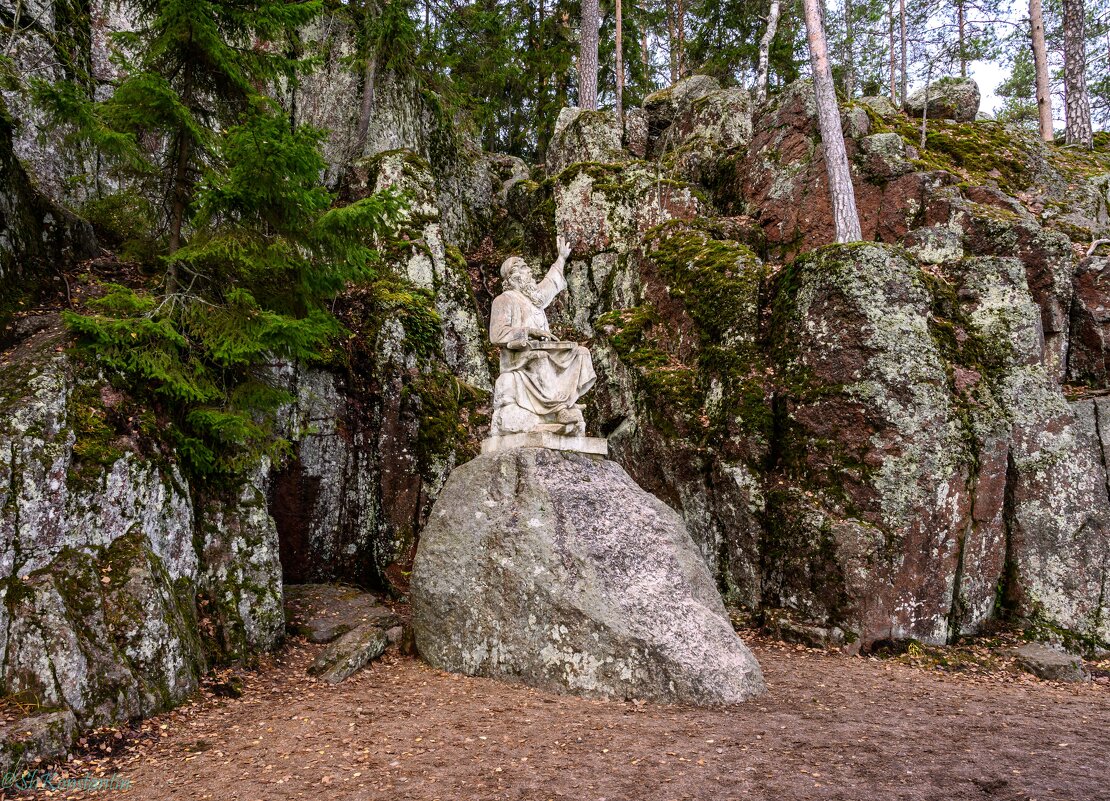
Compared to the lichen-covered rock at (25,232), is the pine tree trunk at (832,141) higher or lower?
higher

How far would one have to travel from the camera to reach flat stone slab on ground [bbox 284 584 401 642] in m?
7.28

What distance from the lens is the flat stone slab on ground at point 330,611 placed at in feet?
23.9

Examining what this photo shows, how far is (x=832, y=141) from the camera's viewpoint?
33.9 feet

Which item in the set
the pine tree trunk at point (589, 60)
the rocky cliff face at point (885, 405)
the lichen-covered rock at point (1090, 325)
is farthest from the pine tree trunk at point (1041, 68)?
the pine tree trunk at point (589, 60)

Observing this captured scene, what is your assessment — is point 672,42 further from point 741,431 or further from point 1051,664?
point 1051,664

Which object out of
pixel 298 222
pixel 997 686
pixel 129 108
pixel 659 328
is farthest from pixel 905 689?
pixel 129 108

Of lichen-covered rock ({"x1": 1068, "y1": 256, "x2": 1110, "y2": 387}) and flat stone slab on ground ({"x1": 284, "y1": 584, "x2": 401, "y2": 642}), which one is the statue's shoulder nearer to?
flat stone slab on ground ({"x1": 284, "y1": 584, "x2": 401, "y2": 642})

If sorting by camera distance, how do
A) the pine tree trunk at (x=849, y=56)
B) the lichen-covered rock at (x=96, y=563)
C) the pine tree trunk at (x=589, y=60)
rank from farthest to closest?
the pine tree trunk at (x=849, y=56) < the pine tree trunk at (x=589, y=60) < the lichen-covered rock at (x=96, y=563)

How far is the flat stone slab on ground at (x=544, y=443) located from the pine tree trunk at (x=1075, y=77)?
16.3 metres

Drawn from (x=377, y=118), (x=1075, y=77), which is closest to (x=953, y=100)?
(x=1075, y=77)

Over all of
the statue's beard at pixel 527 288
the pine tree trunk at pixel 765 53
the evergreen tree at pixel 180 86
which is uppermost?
the pine tree trunk at pixel 765 53

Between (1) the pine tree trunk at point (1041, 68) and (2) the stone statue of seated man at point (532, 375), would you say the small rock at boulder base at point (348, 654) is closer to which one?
(2) the stone statue of seated man at point (532, 375)

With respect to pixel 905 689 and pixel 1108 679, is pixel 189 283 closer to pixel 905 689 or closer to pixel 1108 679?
pixel 905 689

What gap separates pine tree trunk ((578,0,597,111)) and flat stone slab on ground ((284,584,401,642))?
1394cm
